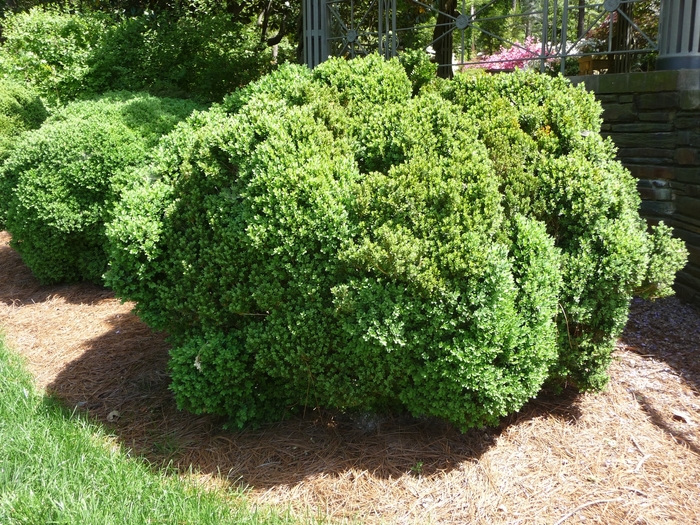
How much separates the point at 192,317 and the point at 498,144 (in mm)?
1806

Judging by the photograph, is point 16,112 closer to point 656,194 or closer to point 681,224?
point 656,194

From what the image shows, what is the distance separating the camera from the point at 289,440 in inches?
129

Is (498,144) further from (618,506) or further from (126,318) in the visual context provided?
(126,318)

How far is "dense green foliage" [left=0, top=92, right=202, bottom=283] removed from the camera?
5297 millimetres

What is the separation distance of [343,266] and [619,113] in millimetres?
3155

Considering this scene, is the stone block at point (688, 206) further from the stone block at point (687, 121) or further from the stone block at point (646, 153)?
the stone block at point (687, 121)

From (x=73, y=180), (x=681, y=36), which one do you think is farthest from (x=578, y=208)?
(x=73, y=180)

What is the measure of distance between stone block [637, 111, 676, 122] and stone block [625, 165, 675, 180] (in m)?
0.35

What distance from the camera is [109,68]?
7500 millimetres

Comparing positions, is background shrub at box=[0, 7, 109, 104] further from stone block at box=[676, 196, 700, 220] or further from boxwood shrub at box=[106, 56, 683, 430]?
stone block at box=[676, 196, 700, 220]

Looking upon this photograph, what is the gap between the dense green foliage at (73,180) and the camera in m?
5.30

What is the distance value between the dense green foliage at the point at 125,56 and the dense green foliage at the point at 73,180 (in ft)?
6.09

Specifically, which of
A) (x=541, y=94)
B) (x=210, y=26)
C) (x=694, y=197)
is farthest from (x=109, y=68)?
(x=694, y=197)

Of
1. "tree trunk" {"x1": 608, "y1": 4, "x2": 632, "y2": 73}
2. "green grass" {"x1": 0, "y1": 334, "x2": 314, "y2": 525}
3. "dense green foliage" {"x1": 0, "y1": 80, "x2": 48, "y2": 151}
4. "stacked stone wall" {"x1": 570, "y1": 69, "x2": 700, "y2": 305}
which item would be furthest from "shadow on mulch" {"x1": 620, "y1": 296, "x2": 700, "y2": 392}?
"dense green foliage" {"x1": 0, "y1": 80, "x2": 48, "y2": 151}
